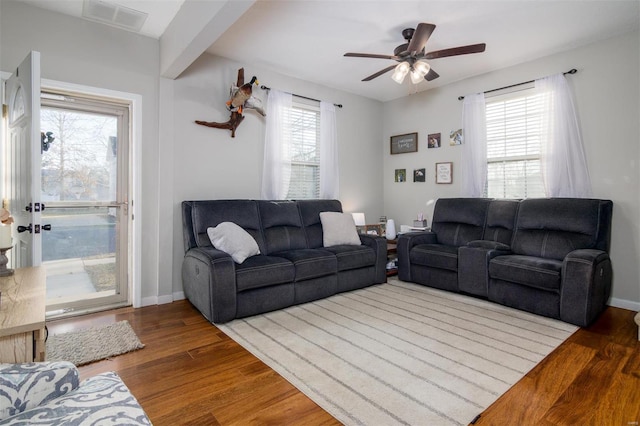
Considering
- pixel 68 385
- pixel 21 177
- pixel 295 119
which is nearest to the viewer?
pixel 68 385

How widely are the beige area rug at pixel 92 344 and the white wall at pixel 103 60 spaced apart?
72cm

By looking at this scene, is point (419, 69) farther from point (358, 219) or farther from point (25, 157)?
point (25, 157)

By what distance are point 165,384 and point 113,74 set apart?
2.81 m

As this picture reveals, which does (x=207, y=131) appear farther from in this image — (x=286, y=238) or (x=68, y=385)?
(x=68, y=385)

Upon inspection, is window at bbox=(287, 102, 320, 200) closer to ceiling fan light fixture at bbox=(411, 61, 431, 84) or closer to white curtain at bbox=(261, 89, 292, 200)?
white curtain at bbox=(261, 89, 292, 200)

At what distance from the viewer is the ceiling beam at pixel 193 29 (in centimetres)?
218

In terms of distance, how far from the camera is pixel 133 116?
332cm

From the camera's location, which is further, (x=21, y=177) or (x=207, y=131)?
(x=207, y=131)

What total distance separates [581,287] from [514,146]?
78.1 inches

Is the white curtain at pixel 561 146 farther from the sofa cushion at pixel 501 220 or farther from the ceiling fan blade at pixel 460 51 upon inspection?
the ceiling fan blade at pixel 460 51

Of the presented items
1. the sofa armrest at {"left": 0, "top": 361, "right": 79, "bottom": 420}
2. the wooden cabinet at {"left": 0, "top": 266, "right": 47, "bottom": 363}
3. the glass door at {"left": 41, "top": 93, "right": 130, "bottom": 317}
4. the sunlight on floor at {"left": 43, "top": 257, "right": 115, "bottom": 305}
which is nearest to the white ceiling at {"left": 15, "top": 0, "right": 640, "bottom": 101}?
the glass door at {"left": 41, "top": 93, "right": 130, "bottom": 317}

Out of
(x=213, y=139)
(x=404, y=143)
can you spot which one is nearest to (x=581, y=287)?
(x=404, y=143)

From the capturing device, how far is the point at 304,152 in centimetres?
471

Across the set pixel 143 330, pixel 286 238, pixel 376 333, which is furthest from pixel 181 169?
pixel 376 333
